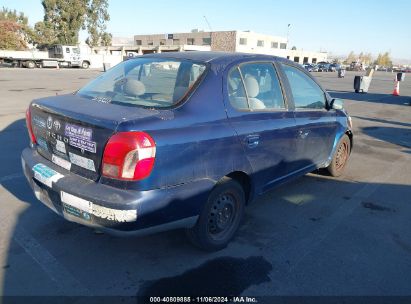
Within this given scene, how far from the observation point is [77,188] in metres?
2.72

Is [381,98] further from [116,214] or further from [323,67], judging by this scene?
[323,67]

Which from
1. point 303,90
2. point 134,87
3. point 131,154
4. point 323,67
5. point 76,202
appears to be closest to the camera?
point 131,154

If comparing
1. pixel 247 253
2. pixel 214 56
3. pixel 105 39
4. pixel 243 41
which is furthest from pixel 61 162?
pixel 243 41

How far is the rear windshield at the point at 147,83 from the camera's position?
3080mm

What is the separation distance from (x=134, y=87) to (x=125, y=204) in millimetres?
1294

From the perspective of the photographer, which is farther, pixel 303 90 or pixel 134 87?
pixel 303 90

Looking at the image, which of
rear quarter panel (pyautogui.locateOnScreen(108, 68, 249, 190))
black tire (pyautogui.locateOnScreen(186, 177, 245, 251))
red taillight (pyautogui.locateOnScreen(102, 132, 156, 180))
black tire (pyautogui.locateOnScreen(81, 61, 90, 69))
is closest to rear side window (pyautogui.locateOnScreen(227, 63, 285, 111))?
rear quarter panel (pyautogui.locateOnScreen(108, 68, 249, 190))

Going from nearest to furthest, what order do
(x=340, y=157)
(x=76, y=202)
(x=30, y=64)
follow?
1. (x=76, y=202)
2. (x=340, y=157)
3. (x=30, y=64)

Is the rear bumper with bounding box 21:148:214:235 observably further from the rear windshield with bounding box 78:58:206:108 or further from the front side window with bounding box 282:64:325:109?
the front side window with bounding box 282:64:325:109

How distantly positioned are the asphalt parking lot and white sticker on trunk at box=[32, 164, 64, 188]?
648 mm

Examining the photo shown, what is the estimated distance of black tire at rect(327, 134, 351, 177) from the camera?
530 cm

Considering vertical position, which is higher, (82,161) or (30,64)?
(82,161)

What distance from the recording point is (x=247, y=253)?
3258 millimetres

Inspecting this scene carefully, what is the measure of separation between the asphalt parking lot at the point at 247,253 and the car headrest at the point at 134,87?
1382 mm
